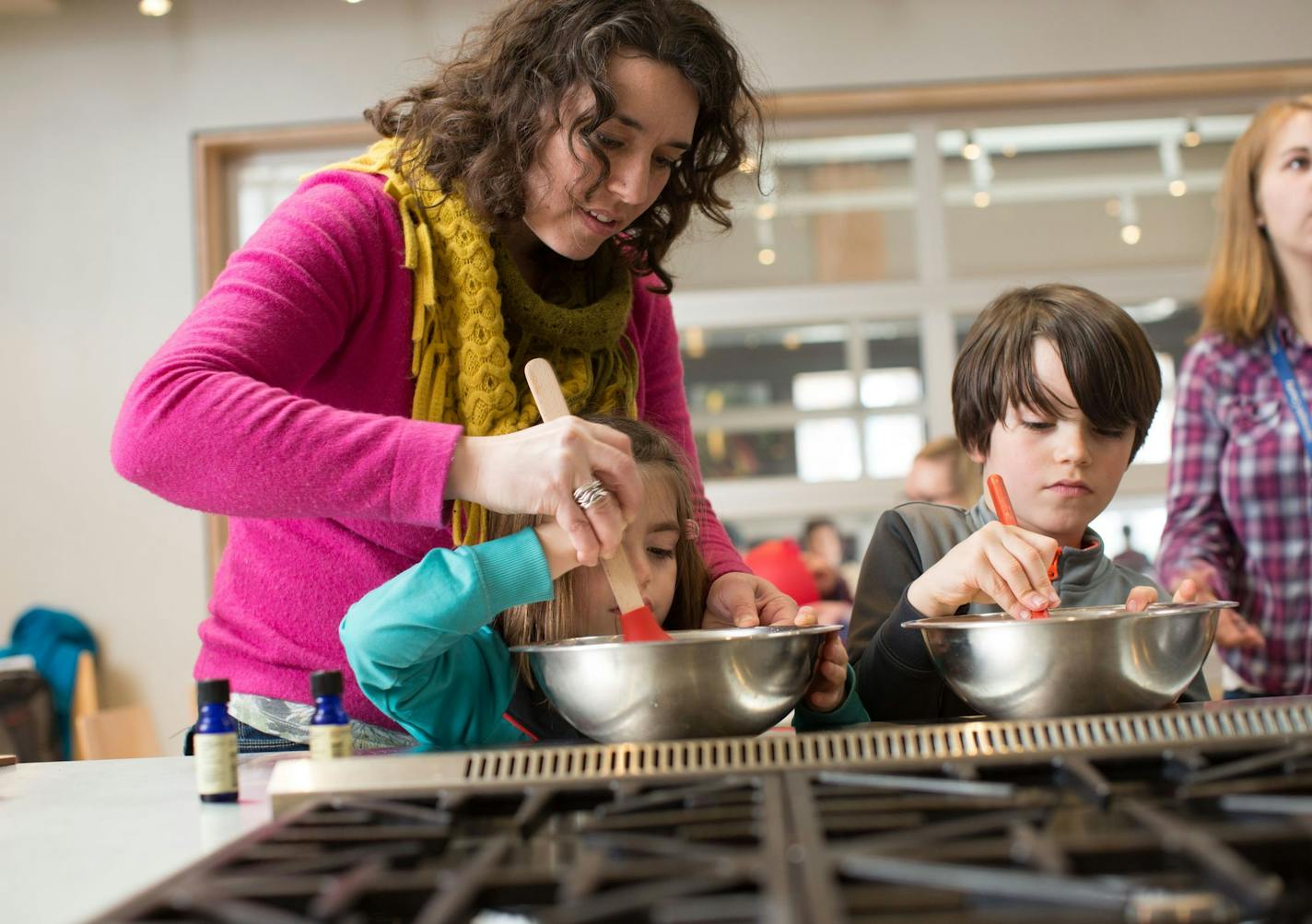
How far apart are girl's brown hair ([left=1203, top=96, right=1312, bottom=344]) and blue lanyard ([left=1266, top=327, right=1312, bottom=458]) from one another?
0.08ft

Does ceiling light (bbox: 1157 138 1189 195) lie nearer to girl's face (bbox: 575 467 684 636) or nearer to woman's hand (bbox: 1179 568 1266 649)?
woman's hand (bbox: 1179 568 1266 649)

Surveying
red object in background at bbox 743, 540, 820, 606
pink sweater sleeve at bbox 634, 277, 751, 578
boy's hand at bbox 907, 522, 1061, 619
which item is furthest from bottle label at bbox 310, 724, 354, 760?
red object in background at bbox 743, 540, 820, 606

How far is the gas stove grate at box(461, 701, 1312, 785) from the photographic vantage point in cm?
78

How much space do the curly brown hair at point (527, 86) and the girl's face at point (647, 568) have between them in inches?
12.5

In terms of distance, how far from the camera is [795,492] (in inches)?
156

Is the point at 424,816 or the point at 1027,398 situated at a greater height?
the point at 1027,398

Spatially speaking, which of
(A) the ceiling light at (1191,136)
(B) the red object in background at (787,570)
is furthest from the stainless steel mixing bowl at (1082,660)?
(A) the ceiling light at (1191,136)

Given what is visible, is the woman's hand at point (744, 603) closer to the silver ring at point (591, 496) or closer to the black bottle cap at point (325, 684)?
the silver ring at point (591, 496)

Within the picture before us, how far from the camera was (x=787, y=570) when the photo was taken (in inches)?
126

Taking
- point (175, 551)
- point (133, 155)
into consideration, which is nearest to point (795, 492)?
point (175, 551)

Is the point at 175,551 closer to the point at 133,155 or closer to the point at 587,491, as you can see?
the point at 133,155

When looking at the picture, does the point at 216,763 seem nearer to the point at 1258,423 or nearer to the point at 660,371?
the point at 660,371

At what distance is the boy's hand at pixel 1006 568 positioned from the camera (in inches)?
39.6

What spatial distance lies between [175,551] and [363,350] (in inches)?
117
